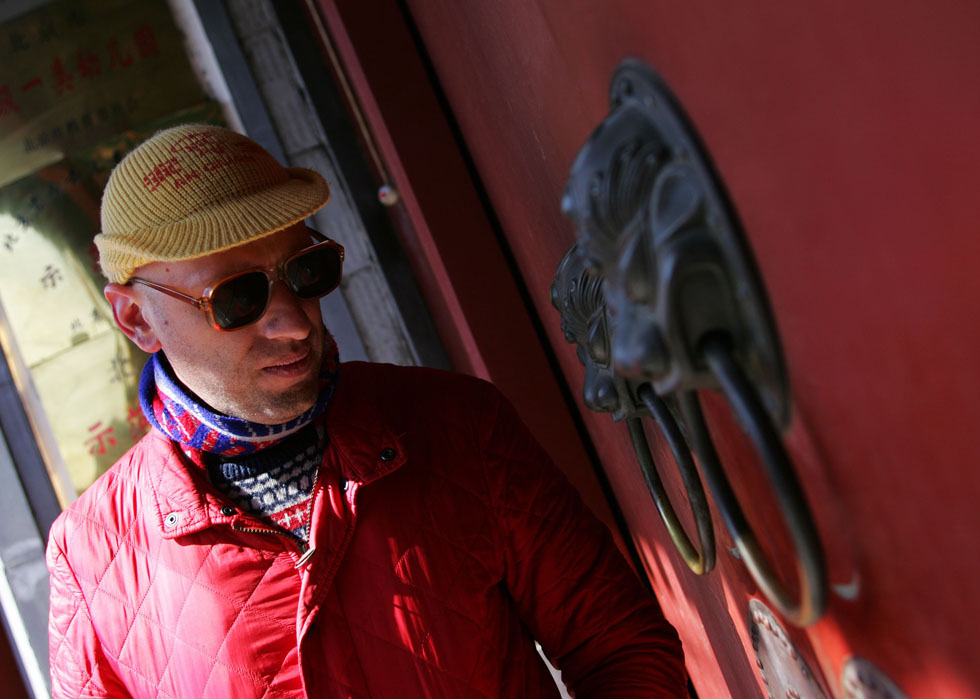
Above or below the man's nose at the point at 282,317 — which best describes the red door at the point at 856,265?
below

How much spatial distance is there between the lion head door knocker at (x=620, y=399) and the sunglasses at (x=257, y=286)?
579mm

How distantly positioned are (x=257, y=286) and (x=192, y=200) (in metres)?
0.16

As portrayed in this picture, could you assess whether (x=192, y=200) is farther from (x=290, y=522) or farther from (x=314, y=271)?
(x=290, y=522)

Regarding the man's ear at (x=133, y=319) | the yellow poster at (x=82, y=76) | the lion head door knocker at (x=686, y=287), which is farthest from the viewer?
the yellow poster at (x=82, y=76)

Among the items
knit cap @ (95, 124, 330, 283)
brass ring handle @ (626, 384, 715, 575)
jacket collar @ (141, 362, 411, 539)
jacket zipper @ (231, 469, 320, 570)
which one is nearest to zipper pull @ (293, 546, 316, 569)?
jacket zipper @ (231, 469, 320, 570)

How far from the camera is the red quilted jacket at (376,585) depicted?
1232mm

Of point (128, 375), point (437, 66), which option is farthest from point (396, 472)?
point (128, 375)

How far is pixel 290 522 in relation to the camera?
4.31ft

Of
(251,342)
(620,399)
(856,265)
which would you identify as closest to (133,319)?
(251,342)

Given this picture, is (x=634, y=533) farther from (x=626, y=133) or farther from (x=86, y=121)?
(x=86, y=121)

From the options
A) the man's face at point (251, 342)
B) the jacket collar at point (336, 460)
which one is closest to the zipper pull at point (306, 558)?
the jacket collar at point (336, 460)

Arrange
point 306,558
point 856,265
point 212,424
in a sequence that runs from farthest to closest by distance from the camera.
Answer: point 212,424 < point 306,558 < point 856,265

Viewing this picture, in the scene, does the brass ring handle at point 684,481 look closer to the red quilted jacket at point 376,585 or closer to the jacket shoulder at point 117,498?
the red quilted jacket at point 376,585

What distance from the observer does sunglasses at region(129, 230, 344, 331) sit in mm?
1297
